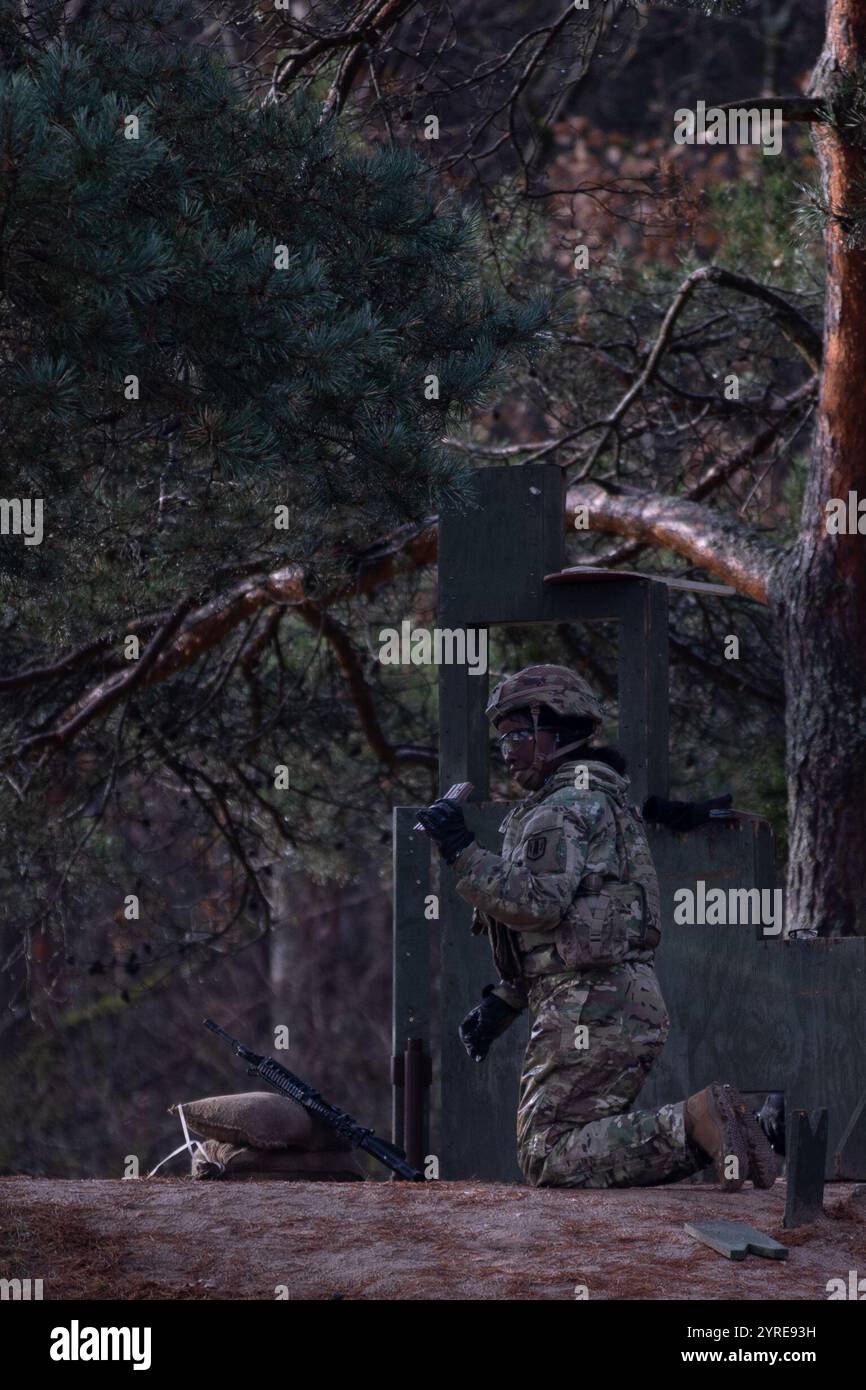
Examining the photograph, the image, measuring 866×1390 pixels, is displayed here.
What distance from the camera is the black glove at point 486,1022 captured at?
716 centimetres

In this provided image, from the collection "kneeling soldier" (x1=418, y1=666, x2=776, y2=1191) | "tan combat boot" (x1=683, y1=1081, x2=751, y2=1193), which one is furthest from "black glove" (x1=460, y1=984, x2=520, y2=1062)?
"tan combat boot" (x1=683, y1=1081, x2=751, y2=1193)

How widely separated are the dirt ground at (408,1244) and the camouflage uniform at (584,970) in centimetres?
17

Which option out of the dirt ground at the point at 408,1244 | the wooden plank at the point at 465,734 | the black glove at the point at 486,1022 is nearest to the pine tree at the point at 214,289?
the wooden plank at the point at 465,734

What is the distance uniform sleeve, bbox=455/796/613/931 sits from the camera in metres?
6.49

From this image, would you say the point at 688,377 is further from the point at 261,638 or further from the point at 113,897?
the point at 113,897

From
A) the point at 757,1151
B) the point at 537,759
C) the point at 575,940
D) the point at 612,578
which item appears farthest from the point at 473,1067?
the point at 757,1151

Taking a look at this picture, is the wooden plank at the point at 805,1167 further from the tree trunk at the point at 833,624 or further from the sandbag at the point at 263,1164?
the tree trunk at the point at 833,624

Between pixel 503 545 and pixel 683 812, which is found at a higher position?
pixel 503 545

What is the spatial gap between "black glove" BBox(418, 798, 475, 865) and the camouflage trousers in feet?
1.93

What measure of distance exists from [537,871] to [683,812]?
1631 mm

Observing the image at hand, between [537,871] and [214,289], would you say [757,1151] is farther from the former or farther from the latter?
[214,289]

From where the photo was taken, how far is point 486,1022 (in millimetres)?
7160

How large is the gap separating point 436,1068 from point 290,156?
19002 mm

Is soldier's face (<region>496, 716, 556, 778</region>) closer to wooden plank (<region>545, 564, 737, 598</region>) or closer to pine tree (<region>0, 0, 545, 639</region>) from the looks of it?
pine tree (<region>0, 0, 545, 639</region>)
